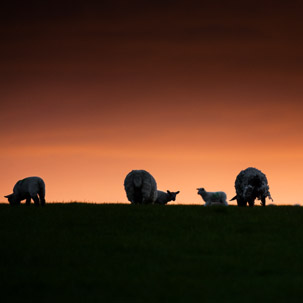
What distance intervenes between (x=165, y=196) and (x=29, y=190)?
16.0m

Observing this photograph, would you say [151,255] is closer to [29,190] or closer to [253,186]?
[29,190]

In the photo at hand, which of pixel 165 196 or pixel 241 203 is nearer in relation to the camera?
pixel 241 203

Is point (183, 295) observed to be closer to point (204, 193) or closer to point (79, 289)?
point (79, 289)

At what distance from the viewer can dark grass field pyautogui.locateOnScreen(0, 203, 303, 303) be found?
42.3 feet

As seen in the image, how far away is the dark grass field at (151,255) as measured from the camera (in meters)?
12.9

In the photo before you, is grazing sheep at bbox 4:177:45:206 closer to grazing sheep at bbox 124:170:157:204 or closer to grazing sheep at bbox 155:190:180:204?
grazing sheep at bbox 124:170:157:204

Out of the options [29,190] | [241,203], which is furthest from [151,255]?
[241,203]

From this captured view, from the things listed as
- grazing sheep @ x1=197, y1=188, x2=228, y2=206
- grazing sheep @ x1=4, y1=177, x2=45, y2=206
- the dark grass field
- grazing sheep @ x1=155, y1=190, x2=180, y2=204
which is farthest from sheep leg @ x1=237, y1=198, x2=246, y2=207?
grazing sheep @ x1=4, y1=177, x2=45, y2=206

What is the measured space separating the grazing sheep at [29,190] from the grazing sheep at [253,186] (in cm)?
1195

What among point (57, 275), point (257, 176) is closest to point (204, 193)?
point (257, 176)

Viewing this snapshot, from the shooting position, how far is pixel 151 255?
56.2ft

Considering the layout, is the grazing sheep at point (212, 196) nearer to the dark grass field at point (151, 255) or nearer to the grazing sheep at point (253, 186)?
the grazing sheep at point (253, 186)

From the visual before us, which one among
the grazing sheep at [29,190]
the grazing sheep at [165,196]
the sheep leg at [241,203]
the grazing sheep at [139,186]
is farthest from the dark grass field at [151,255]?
the grazing sheep at [165,196]

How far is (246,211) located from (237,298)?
14145mm
